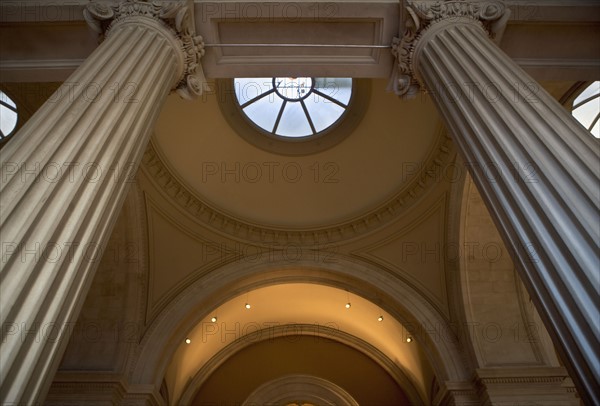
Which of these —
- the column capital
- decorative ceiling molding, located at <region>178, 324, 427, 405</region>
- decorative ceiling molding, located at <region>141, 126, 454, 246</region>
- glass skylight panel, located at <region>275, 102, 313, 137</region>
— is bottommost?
the column capital

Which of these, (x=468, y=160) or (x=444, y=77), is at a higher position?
(x=444, y=77)

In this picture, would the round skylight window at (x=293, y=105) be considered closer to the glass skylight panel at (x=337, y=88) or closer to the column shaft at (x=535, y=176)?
the glass skylight panel at (x=337, y=88)

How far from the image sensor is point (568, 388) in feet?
24.8

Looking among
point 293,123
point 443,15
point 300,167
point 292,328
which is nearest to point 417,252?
point 300,167

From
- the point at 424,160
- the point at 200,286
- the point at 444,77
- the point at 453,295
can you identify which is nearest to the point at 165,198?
the point at 200,286

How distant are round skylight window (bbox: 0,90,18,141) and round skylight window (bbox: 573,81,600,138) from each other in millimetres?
8700

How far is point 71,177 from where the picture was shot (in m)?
2.57

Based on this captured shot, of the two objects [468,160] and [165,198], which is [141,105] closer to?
[468,160]

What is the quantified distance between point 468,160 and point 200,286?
7074 millimetres

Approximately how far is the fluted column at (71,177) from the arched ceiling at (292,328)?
651 centimetres

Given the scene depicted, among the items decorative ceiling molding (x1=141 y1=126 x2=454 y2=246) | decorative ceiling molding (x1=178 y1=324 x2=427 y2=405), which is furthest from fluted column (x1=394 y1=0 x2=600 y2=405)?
decorative ceiling molding (x1=178 y1=324 x2=427 y2=405)

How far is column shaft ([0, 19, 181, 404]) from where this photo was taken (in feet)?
6.47

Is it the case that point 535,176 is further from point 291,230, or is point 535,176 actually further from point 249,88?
point 249,88

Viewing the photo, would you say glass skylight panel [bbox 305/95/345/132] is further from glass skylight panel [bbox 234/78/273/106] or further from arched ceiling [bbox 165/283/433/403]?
arched ceiling [bbox 165/283/433/403]
